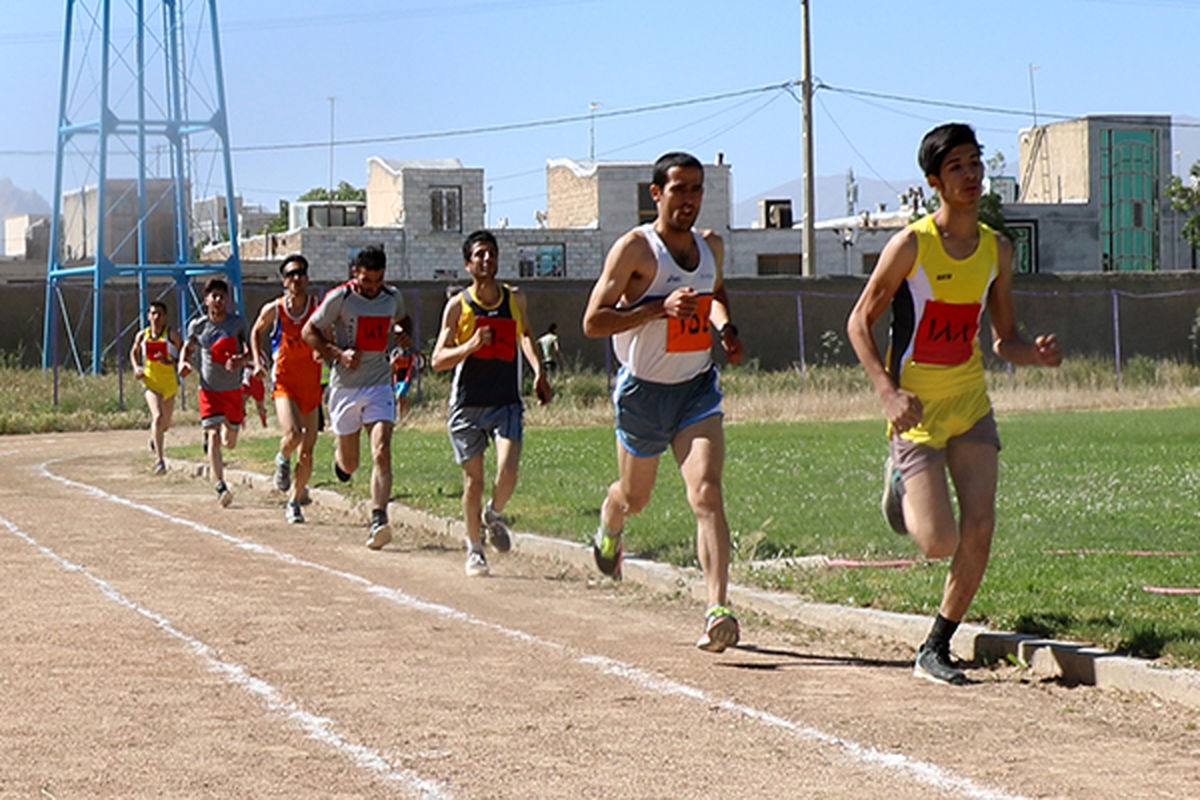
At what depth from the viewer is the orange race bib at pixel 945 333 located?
760 centimetres

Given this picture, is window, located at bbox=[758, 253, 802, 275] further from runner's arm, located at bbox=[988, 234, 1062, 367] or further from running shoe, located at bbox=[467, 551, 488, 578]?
runner's arm, located at bbox=[988, 234, 1062, 367]

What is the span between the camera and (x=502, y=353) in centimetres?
A: 1184

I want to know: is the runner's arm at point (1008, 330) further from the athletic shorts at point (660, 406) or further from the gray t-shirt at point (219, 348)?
the gray t-shirt at point (219, 348)

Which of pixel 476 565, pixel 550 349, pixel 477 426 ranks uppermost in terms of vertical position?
pixel 550 349

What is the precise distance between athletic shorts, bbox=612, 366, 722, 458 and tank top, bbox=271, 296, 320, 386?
6.62 metres

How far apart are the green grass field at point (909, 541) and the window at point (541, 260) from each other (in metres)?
42.7

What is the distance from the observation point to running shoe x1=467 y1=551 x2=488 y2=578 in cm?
1177

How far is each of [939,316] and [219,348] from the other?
11437 mm

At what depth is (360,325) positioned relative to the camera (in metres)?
13.4

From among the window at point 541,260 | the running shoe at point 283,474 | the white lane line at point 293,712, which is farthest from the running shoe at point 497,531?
the window at point 541,260

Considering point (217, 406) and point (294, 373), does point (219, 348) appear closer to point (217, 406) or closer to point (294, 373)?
point (217, 406)

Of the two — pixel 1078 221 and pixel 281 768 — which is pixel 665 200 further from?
pixel 1078 221

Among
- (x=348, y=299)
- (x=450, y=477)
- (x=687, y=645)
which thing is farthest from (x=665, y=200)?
(x=450, y=477)

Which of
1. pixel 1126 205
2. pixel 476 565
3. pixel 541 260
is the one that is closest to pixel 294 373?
pixel 476 565
